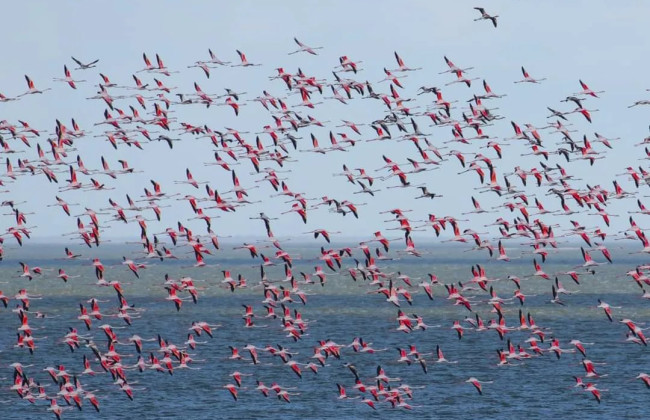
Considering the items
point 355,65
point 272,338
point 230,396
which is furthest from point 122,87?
point 272,338

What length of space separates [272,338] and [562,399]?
39.6m

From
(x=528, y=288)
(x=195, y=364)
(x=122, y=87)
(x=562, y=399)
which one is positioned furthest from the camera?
(x=528, y=288)

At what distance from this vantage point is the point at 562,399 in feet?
263

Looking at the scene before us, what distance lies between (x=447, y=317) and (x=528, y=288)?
61.6 metres

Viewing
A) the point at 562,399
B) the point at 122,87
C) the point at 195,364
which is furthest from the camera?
the point at 195,364

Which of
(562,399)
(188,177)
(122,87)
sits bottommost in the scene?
(562,399)

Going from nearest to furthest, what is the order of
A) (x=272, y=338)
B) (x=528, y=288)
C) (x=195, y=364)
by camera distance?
(x=195, y=364) < (x=272, y=338) < (x=528, y=288)

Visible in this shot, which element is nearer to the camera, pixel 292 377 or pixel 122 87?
pixel 122 87

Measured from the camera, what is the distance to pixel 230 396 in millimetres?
81250

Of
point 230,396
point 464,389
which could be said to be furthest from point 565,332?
point 230,396

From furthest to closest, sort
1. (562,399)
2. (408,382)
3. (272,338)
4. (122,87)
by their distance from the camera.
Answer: (272,338) → (408,382) → (562,399) → (122,87)

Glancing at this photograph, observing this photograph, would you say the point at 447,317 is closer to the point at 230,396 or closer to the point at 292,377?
the point at 292,377

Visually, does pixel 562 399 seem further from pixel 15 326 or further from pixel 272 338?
pixel 15 326

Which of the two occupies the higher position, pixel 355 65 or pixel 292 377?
pixel 355 65
